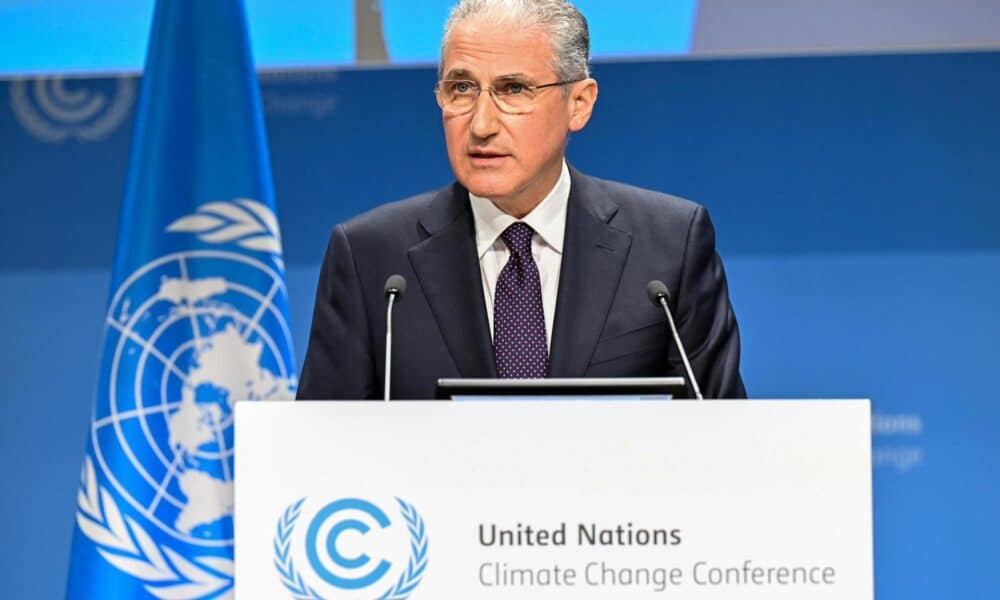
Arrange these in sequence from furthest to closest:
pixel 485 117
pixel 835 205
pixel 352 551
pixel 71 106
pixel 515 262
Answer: pixel 71 106
pixel 835 205
pixel 515 262
pixel 485 117
pixel 352 551

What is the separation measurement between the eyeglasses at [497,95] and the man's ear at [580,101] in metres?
0.10

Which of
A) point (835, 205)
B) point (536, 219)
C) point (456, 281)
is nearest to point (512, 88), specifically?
point (536, 219)

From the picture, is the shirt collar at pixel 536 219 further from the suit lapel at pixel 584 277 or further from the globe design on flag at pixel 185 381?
the globe design on flag at pixel 185 381

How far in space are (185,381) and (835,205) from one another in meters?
1.84

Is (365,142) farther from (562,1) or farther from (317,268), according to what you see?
(562,1)

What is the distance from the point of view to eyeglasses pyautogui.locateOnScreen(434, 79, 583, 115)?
2281 mm

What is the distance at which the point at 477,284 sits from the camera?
2334 millimetres

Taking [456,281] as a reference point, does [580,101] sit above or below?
above

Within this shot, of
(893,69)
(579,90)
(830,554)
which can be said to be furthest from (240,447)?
(893,69)

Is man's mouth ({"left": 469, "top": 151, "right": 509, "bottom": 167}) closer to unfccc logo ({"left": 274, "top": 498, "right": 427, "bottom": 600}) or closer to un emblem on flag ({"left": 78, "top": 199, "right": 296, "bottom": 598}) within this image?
unfccc logo ({"left": 274, "top": 498, "right": 427, "bottom": 600})

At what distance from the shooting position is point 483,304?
232 cm

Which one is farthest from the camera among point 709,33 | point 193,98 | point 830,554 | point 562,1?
point 709,33

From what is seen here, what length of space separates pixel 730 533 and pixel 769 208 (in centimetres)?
232

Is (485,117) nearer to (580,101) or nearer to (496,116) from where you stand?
(496,116)
